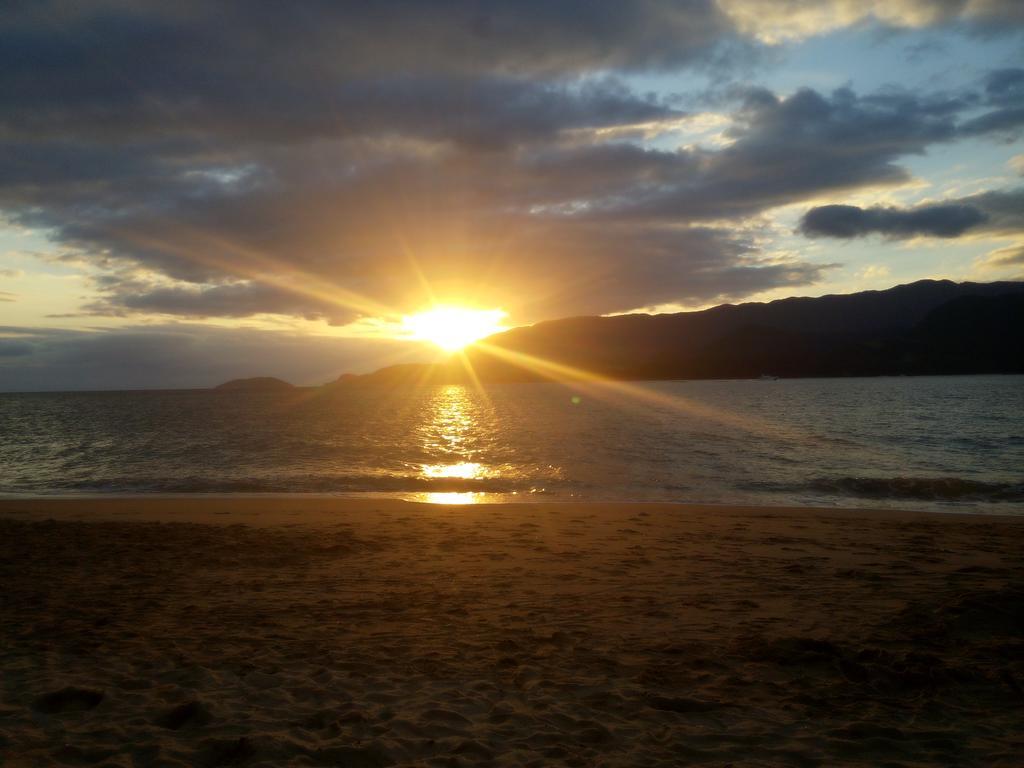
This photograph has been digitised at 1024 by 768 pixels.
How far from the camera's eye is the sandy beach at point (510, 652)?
4.78 m

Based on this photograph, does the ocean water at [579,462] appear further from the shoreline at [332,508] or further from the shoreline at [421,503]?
the shoreline at [332,508]

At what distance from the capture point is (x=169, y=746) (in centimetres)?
467

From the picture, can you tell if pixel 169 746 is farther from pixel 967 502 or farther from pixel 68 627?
pixel 967 502

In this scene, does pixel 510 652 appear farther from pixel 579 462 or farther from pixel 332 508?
pixel 579 462

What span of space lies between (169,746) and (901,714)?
5469mm

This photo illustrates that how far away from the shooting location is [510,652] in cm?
659

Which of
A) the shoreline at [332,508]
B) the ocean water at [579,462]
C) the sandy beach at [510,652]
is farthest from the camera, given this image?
the ocean water at [579,462]

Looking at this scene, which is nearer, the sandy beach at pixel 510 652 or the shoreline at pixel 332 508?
the sandy beach at pixel 510 652

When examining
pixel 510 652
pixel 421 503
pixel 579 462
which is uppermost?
pixel 510 652

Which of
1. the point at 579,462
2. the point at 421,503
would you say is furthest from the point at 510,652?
the point at 579,462

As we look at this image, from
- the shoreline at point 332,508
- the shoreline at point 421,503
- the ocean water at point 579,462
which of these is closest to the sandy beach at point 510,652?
the shoreline at point 332,508

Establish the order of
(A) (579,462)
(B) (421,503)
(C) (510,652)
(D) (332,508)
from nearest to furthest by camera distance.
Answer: (C) (510,652)
(D) (332,508)
(B) (421,503)
(A) (579,462)

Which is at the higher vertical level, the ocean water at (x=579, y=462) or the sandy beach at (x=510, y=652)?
the sandy beach at (x=510, y=652)

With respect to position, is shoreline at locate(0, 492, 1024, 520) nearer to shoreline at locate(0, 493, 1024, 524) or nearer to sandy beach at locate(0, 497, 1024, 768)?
shoreline at locate(0, 493, 1024, 524)
